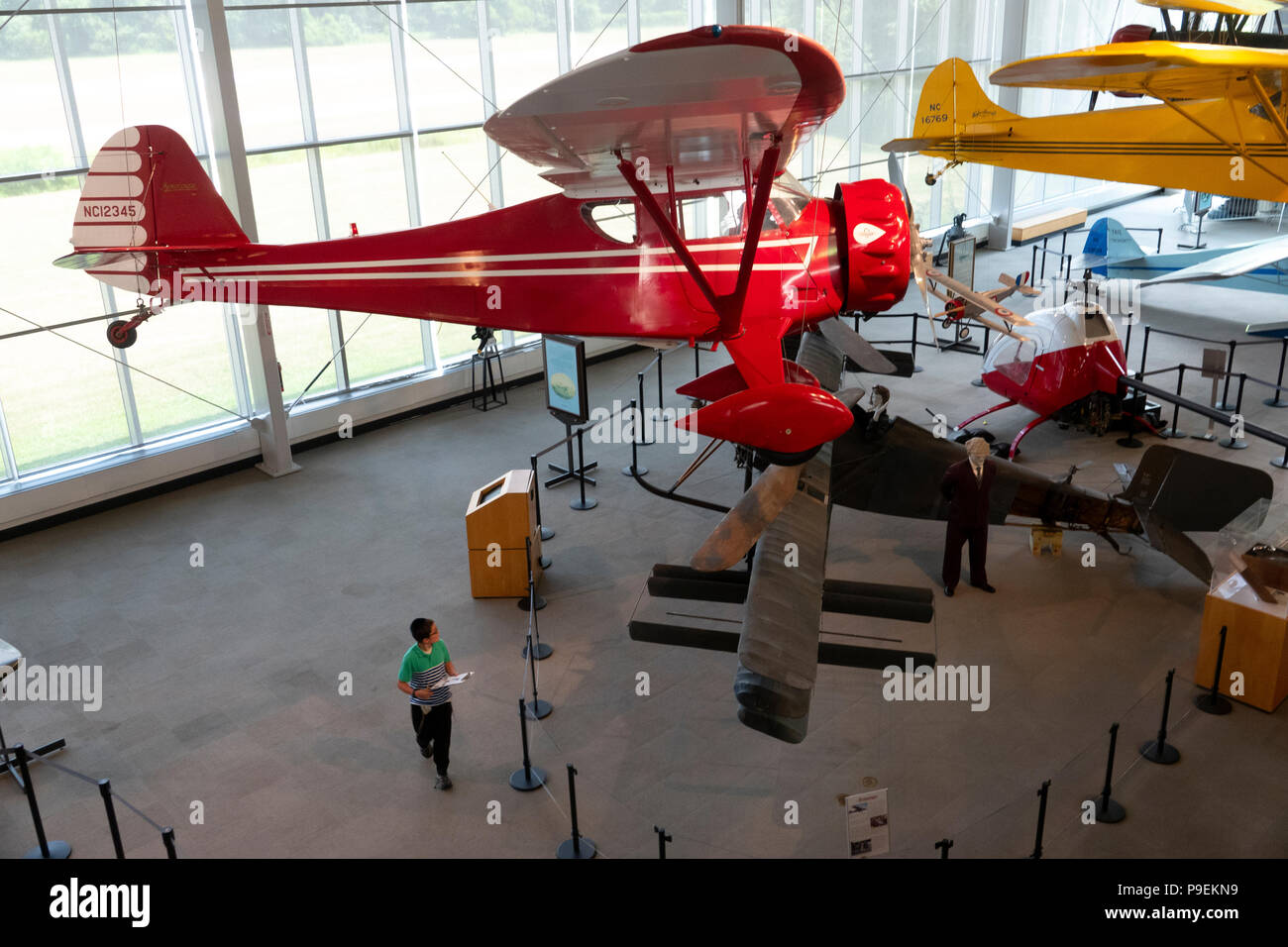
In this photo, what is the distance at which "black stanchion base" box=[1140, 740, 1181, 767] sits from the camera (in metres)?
7.17

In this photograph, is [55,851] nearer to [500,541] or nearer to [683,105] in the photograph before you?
[500,541]

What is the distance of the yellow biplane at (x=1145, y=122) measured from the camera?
7.44 meters

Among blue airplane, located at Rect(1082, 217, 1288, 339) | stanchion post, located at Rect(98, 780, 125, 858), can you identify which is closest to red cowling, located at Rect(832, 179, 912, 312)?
stanchion post, located at Rect(98, 780, 125, 858)

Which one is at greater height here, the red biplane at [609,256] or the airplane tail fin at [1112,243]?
the red biplane at [609,256]

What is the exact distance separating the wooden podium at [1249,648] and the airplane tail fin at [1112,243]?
37.0 ft

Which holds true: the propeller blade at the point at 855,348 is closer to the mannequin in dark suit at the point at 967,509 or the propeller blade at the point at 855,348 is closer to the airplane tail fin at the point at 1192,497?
the mannequin in dark suit at the point at 967,509

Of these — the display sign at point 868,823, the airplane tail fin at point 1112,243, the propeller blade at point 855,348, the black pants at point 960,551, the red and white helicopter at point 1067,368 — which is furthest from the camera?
the airplane tail fin at point 1112,243

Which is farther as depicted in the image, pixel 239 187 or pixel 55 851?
pixel 239 187

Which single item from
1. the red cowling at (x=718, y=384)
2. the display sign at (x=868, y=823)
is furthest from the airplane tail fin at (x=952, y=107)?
the display sign at (x=868, y=823)

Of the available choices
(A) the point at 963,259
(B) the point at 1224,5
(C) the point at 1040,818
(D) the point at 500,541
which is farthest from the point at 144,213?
(A) the point at 963,259

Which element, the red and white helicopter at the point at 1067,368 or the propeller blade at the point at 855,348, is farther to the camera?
the red and white helicopter at the point at 1067,368

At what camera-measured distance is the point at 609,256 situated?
26.4 ft

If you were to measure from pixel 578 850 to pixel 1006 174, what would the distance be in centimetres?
2054
